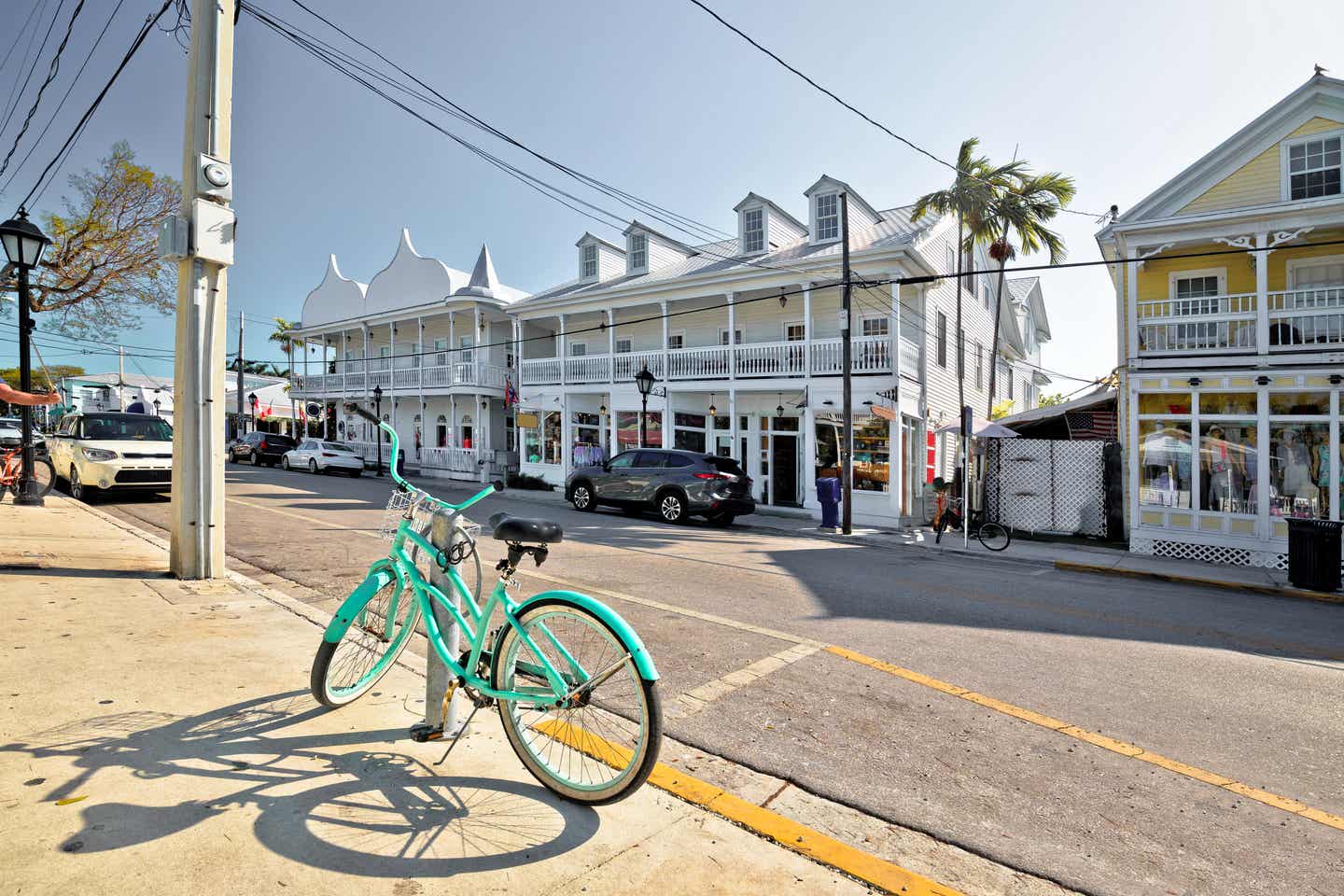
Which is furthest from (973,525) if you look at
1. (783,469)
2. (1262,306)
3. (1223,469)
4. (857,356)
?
(1262,306)

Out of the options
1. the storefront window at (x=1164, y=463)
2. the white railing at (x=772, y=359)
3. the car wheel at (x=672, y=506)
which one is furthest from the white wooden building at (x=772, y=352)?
the storefront window at (x=1164, y=463)

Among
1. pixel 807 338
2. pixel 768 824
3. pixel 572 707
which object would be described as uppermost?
pixel 807 338

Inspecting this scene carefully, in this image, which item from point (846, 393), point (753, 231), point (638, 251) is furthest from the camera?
point (638, 251)

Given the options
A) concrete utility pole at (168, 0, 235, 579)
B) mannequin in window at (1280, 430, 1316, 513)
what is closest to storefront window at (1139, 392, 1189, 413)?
mannequin in window at (1280, 430, 1316, 513)

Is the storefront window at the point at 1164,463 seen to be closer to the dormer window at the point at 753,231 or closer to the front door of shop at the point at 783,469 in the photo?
the front door of shop at the point at 783,469

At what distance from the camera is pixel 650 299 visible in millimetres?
22578

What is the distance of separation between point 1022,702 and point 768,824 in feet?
8.39

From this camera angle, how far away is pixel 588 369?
24109 mm

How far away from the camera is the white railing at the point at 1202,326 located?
13.6 meters

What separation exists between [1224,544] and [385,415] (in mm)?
31159

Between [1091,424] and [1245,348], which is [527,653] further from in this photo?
[1091,424]

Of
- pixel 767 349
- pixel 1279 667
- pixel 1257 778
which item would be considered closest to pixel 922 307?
pixel 767 349

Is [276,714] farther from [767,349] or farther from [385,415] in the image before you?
[385,415]

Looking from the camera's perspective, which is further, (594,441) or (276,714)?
(594,441)
